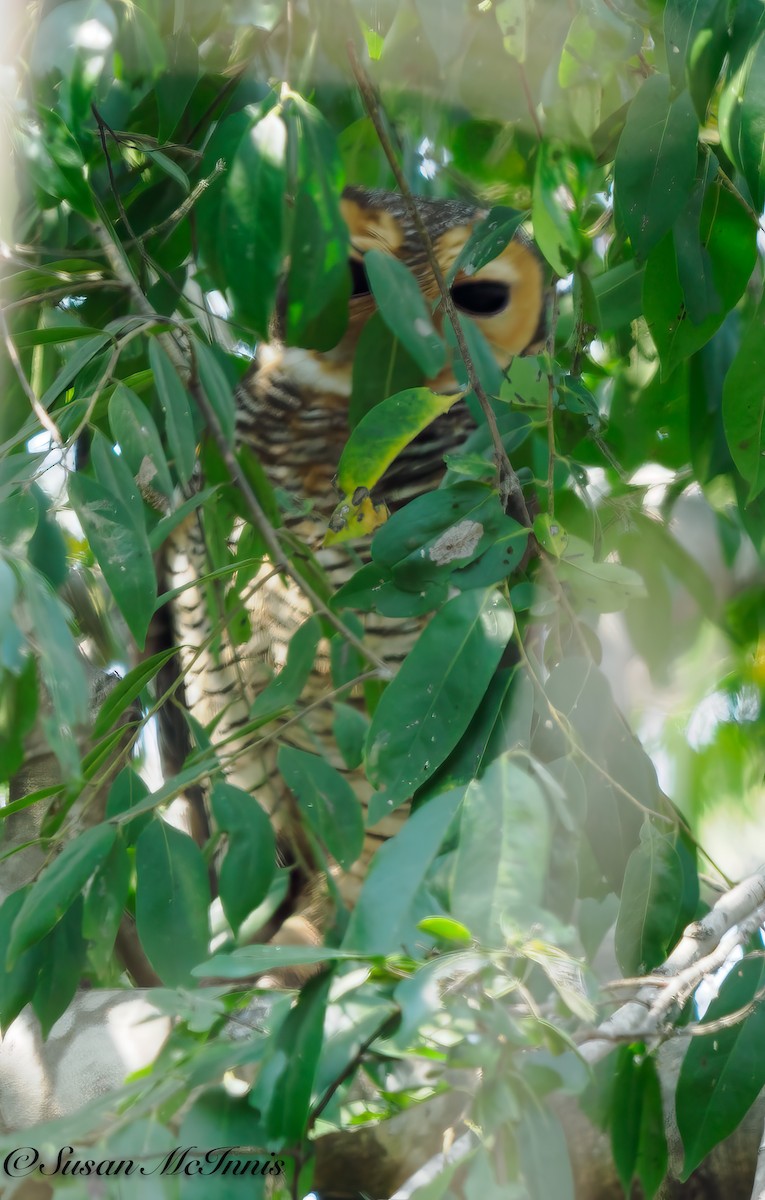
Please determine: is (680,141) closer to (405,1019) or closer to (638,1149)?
(405,1019)

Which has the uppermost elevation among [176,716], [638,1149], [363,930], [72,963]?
[363,930]

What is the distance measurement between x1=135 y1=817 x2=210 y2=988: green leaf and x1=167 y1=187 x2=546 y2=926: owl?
45 centimetres

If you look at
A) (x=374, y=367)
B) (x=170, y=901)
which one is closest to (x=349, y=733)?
(x=170, y=901)

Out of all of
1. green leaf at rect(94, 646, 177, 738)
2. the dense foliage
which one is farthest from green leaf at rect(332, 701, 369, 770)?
green leaf at rect(94, 646, 177, 738)

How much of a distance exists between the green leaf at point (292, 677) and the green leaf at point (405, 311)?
197mm

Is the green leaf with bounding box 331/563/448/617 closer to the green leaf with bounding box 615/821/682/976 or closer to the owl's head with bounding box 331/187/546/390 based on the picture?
the green leaf with bounding box 615/821/682/976

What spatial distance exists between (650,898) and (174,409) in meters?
0.40

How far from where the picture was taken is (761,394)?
0.70 metres

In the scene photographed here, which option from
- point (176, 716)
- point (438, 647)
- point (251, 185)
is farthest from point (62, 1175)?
point (176, 716)

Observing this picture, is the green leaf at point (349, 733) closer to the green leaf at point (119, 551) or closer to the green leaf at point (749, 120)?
the green leaf at point (119, 551)

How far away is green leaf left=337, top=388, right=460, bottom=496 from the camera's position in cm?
62

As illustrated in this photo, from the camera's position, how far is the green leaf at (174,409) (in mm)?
663

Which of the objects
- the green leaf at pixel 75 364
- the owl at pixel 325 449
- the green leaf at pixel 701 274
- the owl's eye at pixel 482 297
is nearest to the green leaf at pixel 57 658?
the green leaf at pixel 75 364

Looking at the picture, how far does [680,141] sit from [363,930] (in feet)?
1.46
